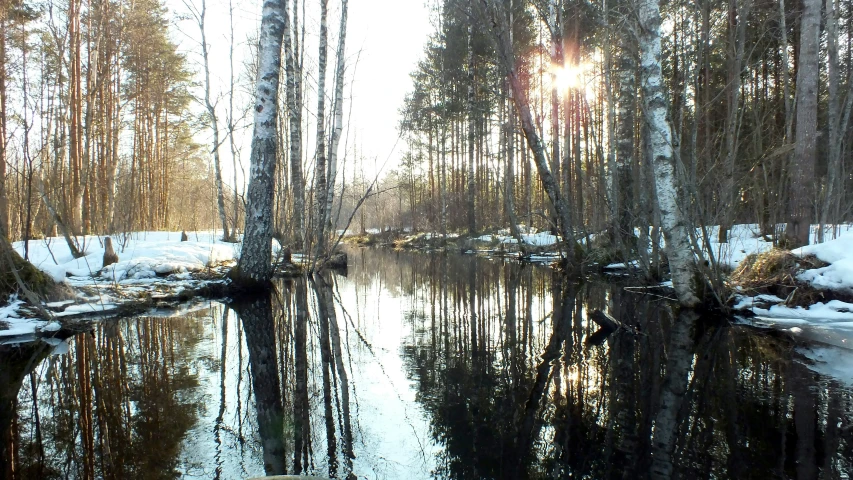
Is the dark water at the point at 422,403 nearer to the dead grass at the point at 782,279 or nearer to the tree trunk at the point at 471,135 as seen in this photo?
the dead grass at the point at 782,279

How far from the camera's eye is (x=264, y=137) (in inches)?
296

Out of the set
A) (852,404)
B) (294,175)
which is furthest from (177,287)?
(852,404)

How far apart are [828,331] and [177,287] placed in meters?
8.75

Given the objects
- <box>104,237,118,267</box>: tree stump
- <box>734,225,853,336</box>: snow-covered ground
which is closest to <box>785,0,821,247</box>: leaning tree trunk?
<box>734,225,853,336</box>: snow-covered ground

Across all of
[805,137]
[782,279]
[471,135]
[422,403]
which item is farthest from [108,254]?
[471,135]

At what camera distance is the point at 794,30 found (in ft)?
46.1

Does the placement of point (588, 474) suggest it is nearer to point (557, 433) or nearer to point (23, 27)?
point (557, 433)

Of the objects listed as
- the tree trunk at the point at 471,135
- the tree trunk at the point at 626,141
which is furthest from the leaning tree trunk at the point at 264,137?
the tree trunk at the point at 471,135

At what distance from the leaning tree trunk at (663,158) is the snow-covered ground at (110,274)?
7150 millimetres

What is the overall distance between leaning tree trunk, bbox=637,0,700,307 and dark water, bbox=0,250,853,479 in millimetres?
807

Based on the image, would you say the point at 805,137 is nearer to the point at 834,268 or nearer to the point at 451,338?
the point at 834,268

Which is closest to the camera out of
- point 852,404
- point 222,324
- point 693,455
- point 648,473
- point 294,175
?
point 648,473

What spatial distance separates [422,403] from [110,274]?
24.2 ft

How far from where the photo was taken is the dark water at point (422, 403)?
7.46 ft
